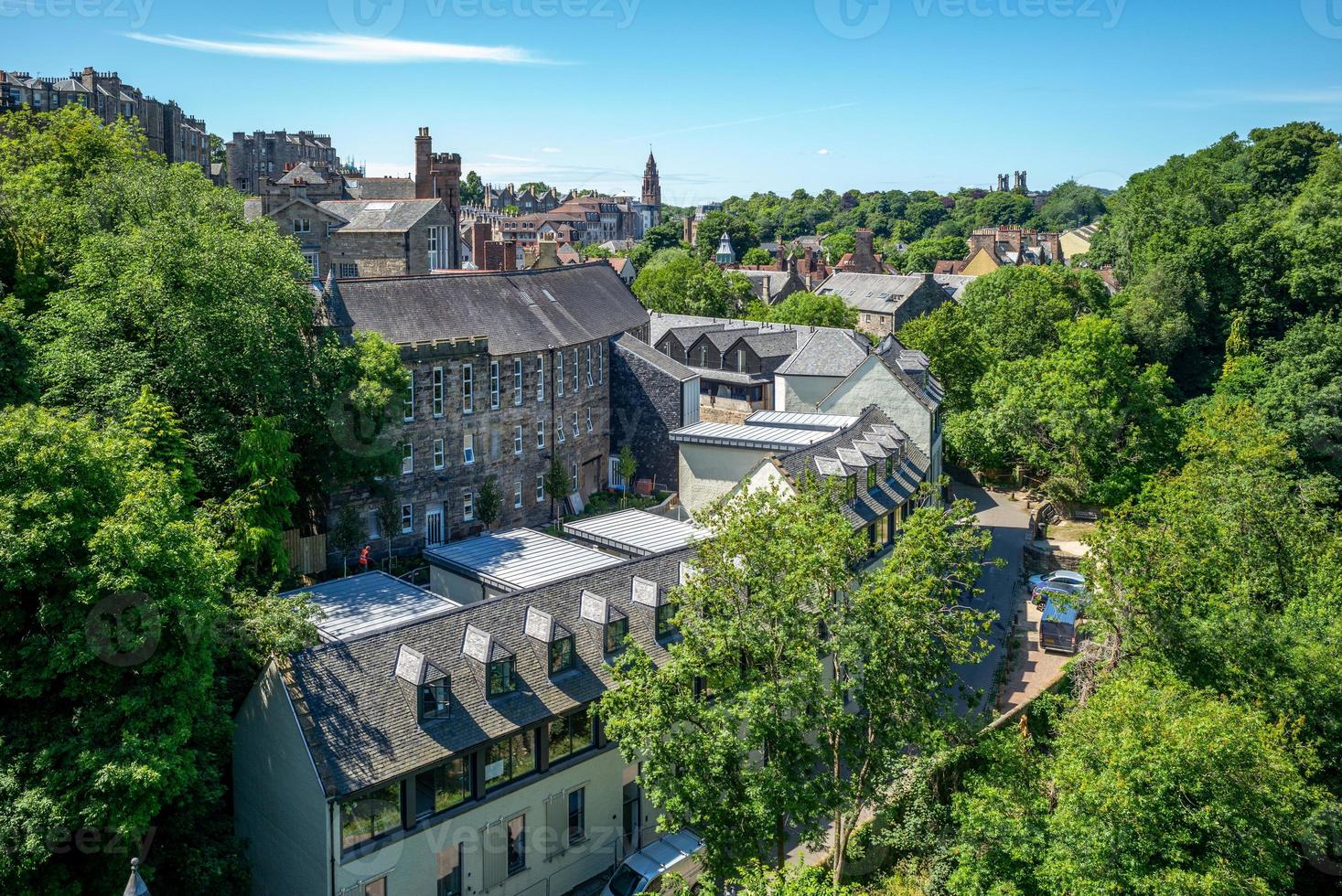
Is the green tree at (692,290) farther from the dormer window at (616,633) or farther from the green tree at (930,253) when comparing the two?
the green tree at (930,253)

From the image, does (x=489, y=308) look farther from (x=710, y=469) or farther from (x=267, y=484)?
(x=267, y=484)

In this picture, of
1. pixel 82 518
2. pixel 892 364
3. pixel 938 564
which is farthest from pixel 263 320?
pixel 892 364

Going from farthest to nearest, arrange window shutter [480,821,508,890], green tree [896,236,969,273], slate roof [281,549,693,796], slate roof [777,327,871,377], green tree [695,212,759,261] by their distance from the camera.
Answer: green tree [896,236,969,273], green tree [695,212,759,261], slate roof [777,327,871,377], window shutter [480,821,508,890], slate roof [281,549,693,796]

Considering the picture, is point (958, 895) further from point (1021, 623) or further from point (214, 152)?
point (214, 152)

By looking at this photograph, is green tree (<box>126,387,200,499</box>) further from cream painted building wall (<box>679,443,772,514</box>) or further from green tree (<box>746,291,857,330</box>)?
green tree (<box>746,291,857,330</box>)

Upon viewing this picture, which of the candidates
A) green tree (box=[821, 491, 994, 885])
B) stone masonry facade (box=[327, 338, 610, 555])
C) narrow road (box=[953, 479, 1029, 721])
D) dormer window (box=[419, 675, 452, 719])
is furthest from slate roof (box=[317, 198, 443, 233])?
green tree (box=[821, 491, 994, 885])

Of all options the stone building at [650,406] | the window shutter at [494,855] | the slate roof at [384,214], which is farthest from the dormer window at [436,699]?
the slate roof at [384,214]

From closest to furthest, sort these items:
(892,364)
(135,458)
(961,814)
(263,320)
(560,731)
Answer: (961,814), (135,458), (560,731), (263,320), (892,364)

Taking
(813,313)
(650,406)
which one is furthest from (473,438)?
(813,313)
